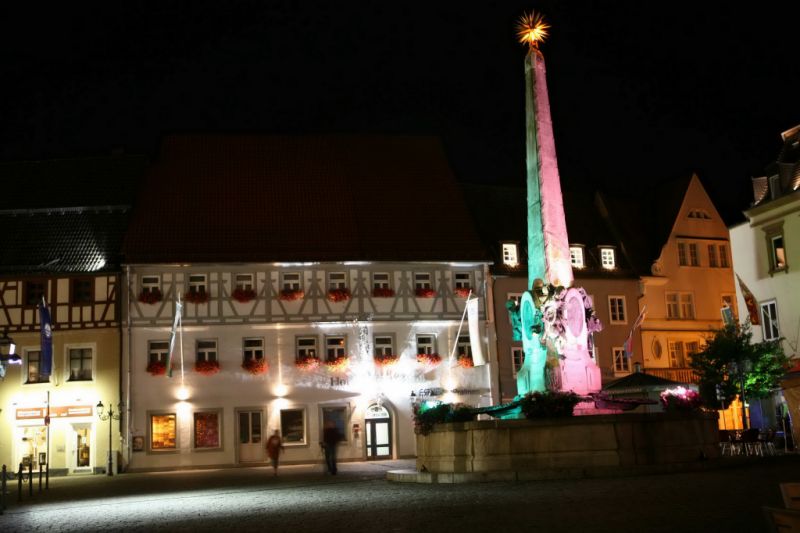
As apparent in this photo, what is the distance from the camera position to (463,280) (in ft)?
125

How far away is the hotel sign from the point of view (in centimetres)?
3497

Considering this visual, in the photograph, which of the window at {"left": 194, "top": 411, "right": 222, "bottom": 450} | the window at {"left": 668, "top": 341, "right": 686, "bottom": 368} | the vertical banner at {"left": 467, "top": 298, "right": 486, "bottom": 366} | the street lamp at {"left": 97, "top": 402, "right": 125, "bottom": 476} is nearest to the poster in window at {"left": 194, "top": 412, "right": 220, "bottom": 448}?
the window at {"left": 194, "top": 411, "right": 222, "bottom": 450}

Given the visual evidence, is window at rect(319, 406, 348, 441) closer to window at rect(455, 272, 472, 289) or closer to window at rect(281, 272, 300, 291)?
window at rect(281, 272, 300, 291)

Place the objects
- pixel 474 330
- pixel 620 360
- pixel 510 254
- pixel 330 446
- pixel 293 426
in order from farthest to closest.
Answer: pixel 620 360 < pixel 510 254 < pixel 293 426 < pixel 474 330 < pixel 330 446

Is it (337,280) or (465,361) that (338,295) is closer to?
(337,280)

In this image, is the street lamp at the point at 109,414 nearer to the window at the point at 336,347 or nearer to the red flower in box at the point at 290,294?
the red flower in box at the point at 290,294

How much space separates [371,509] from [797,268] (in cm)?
2355

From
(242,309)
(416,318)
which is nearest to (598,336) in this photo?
(416,318)

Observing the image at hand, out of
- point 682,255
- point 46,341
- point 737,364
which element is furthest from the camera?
point 682,255

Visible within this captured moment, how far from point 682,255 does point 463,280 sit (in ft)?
37.6

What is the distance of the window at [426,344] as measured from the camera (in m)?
37.4

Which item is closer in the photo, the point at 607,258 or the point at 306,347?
the point at 306,347

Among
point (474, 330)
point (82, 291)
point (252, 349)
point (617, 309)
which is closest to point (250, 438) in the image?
point (252, 349)

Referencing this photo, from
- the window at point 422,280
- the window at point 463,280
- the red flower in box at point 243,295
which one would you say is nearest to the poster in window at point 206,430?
the red flower in box at point 243,295
